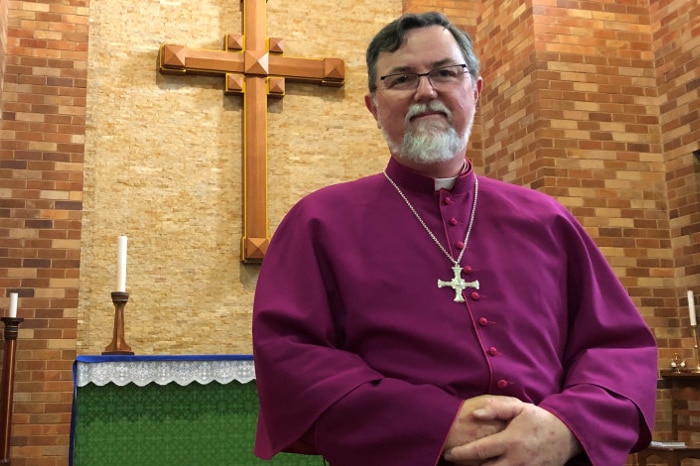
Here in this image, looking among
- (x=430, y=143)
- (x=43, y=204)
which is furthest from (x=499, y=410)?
(x=43, y=204)

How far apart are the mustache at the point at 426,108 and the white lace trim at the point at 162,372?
224 cm

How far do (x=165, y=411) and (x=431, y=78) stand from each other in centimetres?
243

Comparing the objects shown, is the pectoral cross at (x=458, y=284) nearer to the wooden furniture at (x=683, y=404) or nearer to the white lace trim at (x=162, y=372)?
the white lace trim at (x=162, y=372)

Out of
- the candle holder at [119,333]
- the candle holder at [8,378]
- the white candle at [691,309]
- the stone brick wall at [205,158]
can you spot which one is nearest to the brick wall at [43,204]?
the stone brick wall at [205,158]

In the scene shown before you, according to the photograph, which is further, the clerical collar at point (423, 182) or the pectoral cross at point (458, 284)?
the clerical collar at point (423, 182)

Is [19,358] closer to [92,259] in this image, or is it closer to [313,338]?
[92,259]

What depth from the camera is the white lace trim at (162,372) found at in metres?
3.63

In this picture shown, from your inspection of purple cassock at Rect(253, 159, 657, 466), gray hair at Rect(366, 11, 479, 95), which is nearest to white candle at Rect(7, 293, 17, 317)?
purple cassock at Rect(253, 159, 657, 466)

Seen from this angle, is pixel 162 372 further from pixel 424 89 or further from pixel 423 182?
pixel 424 89

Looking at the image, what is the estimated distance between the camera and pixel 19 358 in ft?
16.4

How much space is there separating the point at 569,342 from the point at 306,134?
4323 mm

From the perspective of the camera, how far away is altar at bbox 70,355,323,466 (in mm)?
3600

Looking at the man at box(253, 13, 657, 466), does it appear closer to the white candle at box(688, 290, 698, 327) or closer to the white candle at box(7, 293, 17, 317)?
the white candle at box(7, 293, 17, 317)

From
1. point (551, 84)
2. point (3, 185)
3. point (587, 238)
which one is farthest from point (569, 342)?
point (3, 185)
